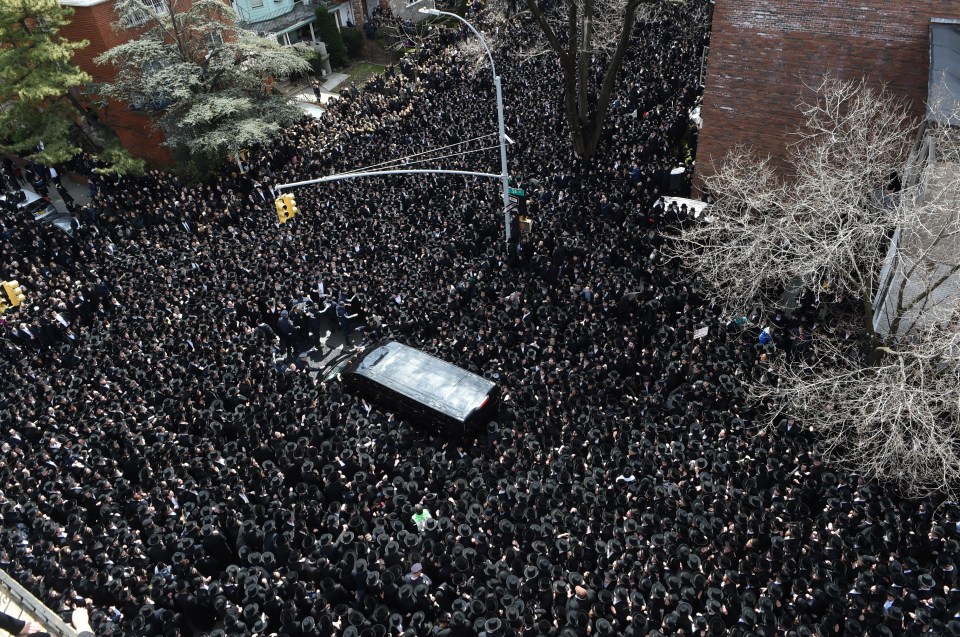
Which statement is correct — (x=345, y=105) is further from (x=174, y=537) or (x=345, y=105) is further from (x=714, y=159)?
(x=174, y=537)

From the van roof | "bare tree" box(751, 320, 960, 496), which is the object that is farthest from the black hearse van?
"bare tree" box(751, 320, 960, 496)

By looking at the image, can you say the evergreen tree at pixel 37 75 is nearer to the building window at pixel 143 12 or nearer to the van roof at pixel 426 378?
the building window at pixel 143 12

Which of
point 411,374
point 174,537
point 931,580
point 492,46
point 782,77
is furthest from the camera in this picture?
point 492,46

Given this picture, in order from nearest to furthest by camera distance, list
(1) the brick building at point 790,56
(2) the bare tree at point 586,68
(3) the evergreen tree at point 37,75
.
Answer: (1) the brick building at point 790,56
(2) the bare tree at point 586,68
(3) the evergreen tree at point 37,75

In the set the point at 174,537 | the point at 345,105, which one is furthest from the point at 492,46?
the point at 174,537

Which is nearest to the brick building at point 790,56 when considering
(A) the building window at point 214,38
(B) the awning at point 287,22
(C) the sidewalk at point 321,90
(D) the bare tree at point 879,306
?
(D) the bare tree at point 879,306
